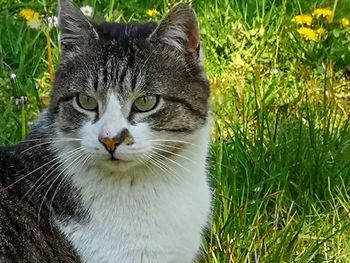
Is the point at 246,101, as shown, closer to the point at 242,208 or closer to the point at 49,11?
the point at 242,208

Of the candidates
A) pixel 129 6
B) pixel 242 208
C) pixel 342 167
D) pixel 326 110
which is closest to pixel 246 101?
pixel 326 110

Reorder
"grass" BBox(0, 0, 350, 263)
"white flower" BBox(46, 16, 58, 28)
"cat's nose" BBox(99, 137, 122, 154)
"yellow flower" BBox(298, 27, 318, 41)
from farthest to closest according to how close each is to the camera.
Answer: "yellow flower" BBox(298, 27, 318, 41) < "white flower" BBox(46, 16, 58, 28) < "grass" BBox(0, 0, 350, 263) < "cat's nose" BBox(99, 137, 122, 154)

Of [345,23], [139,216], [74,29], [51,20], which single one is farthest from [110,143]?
[345,23]

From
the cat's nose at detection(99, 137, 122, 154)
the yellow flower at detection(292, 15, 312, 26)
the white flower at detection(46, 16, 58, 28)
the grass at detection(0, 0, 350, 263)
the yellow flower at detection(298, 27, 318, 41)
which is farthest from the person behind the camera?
the yellow flower at detection(292, 15, 312, 26)

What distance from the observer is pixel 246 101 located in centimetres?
387

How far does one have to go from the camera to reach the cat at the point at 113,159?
2537 millimetres

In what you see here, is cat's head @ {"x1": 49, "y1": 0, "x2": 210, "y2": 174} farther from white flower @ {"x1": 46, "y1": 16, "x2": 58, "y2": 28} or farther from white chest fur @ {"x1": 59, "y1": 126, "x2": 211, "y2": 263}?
white flower @ {"x1": 46, "y1": 16, "x2": 58, "y2": 28}

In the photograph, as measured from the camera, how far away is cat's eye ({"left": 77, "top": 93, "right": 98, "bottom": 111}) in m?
2.54

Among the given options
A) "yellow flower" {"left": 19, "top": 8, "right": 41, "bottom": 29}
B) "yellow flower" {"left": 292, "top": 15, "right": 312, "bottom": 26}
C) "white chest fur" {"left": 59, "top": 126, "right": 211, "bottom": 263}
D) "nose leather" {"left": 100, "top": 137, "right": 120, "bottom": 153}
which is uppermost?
"yellow flower" {"left": 292, "top": 15, "right": 312, "bottom": 26}

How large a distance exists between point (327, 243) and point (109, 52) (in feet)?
3.53

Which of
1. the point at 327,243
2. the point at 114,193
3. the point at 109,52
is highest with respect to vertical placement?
the point at 109,52

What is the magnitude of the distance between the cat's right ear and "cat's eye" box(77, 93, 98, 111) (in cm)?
17

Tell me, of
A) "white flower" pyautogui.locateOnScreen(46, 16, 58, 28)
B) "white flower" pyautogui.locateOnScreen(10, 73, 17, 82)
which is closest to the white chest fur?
"white flower" pyautogui.locateOnScreen(10, 73, 17, 82)

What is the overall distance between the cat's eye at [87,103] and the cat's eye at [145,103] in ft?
0.40
